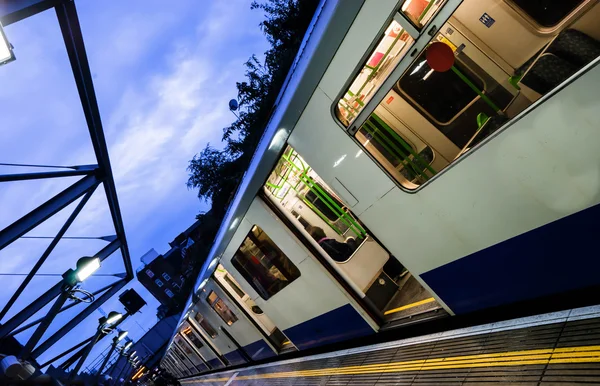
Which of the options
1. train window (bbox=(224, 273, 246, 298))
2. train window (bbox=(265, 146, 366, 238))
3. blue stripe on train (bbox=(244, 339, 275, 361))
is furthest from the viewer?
blue stripe on train (bbox=(244, 339, 275, 361))

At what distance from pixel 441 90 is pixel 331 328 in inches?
143

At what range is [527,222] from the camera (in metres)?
2.42

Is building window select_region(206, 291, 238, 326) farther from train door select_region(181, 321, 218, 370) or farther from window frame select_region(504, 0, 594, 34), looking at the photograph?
window frame select_region(504, 0, 594, 34)

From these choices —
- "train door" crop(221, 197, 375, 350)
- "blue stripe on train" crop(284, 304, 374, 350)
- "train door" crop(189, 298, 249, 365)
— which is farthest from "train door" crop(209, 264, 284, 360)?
"blue stripe on train" crop(284, 304, 374, 350)

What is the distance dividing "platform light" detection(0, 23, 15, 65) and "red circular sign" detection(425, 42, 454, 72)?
3348mm

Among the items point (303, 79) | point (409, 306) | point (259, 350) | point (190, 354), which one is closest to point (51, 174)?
point (303, 79)

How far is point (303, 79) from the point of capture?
11.3ft

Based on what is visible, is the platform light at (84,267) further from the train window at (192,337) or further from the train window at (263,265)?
the train window at (192,337)

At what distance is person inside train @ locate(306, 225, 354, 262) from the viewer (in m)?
4.72

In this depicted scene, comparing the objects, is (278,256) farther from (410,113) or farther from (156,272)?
(156,272)

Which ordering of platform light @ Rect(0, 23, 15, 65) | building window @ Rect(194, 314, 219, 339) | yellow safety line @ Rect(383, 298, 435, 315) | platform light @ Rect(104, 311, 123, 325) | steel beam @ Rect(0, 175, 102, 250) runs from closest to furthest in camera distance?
1. platform light @ Rect(0, 23, 15, 65)
2. yellow safety line @ Rect(383, 298, 435, 315)
3. steel beam @ Rect(0, 175, 102, 250)
4. platform light @ Rect(104, 311, 123, 325)
5. building window @ Rect(194, 314, 219, 339)

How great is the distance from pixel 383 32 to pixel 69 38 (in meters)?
3.93

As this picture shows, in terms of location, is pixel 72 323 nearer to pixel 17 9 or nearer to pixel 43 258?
pixel 43 258

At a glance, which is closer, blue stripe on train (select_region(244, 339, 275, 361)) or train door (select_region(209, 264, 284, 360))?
train door (select_region(209, 264, 284, 360))
